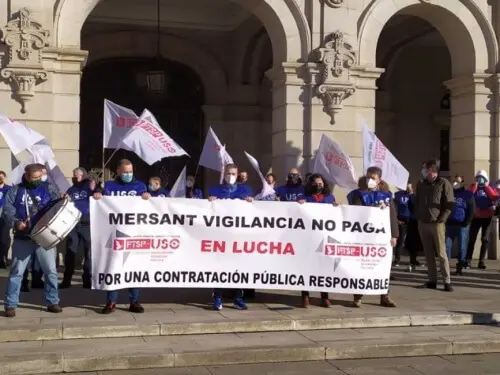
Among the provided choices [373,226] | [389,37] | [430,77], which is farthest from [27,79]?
[430,77]

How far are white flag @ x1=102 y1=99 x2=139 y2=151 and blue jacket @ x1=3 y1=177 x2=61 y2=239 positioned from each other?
6.87ft

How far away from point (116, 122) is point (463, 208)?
228 inches

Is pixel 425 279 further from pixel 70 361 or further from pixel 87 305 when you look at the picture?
pixel 70 361

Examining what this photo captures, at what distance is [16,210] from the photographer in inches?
326

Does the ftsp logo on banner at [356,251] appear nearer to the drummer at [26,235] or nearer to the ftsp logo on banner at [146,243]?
the ftsp logo on banner at [146,243]

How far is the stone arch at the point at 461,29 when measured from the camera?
14109 millimetres

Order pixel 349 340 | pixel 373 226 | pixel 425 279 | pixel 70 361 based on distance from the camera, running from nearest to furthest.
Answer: pixel 70 361 → pixel 349 340 → pixel 373 226 → pixel 425 279

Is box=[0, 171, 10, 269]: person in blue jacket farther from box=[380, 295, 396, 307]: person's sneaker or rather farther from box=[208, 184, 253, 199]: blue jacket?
box=[380, 295, 396, 307]: person's sneaker

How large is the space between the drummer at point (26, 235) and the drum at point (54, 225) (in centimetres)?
20

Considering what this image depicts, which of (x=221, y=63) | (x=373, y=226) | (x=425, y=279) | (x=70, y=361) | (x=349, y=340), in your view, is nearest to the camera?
(x=70, y=361)

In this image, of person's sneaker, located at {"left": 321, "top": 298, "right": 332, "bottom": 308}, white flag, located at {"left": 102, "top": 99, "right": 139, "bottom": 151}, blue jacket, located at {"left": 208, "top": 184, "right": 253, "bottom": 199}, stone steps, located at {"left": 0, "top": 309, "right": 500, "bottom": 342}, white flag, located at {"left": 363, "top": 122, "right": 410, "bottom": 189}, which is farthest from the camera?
white flag, located at {"left": 363, "top": 122, "right": 410, "bottom": 189}

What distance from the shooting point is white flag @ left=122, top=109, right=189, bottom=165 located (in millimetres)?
9758

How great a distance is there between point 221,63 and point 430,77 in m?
5.55

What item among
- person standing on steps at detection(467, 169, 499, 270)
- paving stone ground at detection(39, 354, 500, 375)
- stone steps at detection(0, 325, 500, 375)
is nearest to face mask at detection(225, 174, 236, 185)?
stone steps at detection(0, 325, 500, 375)
